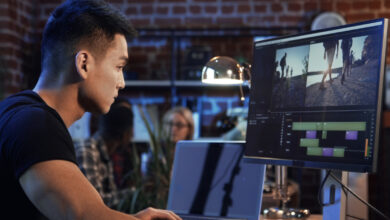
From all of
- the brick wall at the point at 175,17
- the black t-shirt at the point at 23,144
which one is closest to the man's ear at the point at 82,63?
the black t-shirt at the point at 23,144

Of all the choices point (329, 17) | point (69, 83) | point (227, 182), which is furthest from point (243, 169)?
point (329, 17)

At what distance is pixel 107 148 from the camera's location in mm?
2797

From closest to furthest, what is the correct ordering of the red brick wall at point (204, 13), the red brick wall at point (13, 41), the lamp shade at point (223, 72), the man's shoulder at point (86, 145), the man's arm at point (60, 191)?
1. the man's arm at point (60, 191)
2. the lamp shade at point (223, 72)
3. the man's shoulder at point (86, 145)
4. the red brick wall at point (13, 41)
5. the red brick wall at point (204, 13)

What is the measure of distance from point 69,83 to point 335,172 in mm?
714

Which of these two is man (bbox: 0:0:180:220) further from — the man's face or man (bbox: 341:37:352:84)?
man (bbox: 341:37:352:84)

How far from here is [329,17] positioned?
3.92m

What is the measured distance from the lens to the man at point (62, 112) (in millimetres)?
916

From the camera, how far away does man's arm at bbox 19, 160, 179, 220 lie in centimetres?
90

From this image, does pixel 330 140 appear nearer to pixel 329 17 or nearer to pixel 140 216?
pixel 140 216

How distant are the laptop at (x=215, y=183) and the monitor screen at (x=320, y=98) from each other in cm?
12

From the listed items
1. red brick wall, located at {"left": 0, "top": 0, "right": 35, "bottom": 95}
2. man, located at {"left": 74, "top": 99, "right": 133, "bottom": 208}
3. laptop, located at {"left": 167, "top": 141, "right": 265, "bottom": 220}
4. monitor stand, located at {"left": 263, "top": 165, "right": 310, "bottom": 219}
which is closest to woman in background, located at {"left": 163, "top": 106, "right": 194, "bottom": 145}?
man, located at {"left": 74, "top": 99, "right": 133, "bottom": 208}

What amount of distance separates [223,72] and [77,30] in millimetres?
543

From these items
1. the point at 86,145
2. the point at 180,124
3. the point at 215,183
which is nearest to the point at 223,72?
the point at 215,183

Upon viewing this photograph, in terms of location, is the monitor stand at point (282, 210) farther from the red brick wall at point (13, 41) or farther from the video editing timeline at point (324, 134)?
the red brick wall at point (13, 41)
